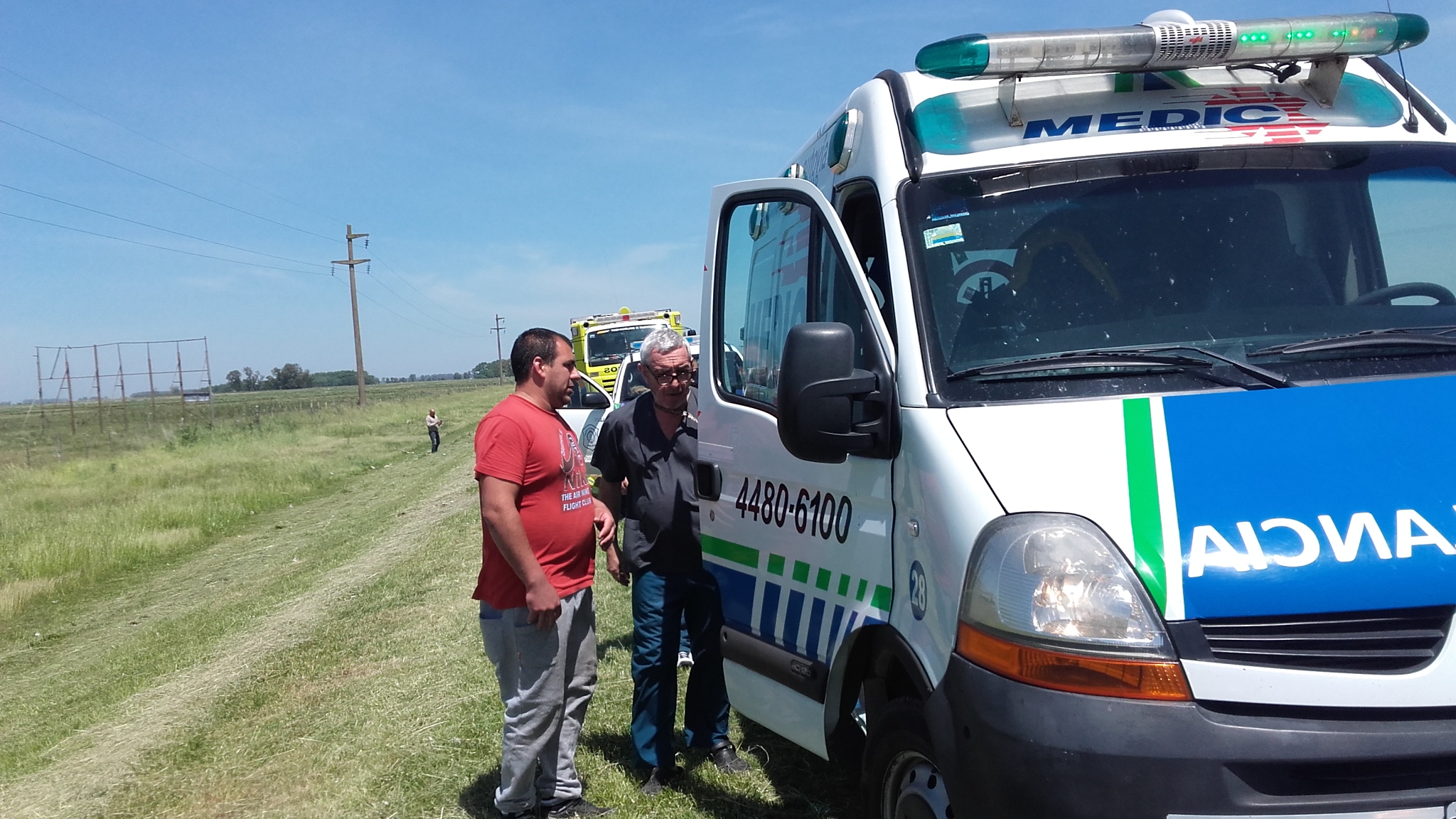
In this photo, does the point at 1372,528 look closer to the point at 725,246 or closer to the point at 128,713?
the point at 725,246

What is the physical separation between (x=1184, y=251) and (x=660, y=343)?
2216 millimetres

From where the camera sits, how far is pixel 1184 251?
10.8ft

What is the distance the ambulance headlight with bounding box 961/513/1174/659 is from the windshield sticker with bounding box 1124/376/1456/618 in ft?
0.21

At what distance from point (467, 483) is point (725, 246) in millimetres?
16087

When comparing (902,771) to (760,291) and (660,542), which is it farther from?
(760,291)

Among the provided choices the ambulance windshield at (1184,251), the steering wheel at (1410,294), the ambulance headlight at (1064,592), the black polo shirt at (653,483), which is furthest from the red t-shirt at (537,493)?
the steering wheel at (1410,294)

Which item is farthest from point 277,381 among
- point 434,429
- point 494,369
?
point 434,429

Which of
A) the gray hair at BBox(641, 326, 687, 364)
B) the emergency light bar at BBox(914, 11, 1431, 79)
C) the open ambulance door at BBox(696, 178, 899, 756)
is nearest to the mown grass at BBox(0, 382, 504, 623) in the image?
the gray hair at BBox(641, 326, 687, 364)

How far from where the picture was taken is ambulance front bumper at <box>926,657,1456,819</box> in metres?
2.28

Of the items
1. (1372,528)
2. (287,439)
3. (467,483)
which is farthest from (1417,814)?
(287,439)

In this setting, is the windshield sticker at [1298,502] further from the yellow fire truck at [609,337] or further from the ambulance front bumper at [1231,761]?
the yellow fire truck at [609,337]

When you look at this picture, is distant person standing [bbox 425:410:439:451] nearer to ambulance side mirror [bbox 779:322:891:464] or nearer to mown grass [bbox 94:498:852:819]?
mown grass [bbox 94:498:852:819]

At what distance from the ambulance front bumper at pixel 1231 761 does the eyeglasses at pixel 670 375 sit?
2626 mm

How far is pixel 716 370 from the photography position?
14.6 feet
